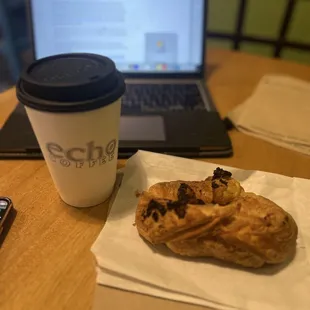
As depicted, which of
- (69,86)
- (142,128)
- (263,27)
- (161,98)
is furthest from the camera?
(263,27)

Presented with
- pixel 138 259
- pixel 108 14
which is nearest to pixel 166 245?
pixel 138 259

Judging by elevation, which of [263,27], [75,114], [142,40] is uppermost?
[75,114]

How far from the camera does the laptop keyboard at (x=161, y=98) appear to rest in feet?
2.31

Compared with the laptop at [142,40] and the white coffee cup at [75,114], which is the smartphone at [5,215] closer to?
the white coffee cup at [75,114]

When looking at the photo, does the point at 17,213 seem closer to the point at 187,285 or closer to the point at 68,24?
the point at 187,285

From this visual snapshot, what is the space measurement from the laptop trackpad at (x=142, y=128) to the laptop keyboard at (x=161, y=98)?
1.7 inches

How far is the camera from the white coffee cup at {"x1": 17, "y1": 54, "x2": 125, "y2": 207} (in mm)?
376

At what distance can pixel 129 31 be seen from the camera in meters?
0.77

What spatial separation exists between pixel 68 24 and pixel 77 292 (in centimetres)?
56

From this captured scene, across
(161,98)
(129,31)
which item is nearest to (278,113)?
(161,98)

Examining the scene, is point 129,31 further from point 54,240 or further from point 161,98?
point 54,240

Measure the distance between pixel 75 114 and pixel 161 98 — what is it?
0.37m

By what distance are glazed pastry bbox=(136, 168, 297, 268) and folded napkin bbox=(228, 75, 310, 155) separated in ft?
0.85

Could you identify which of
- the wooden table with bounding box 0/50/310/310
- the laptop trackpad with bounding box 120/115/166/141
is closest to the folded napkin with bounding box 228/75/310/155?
the wooden table with bounding box 0/50/310/310
